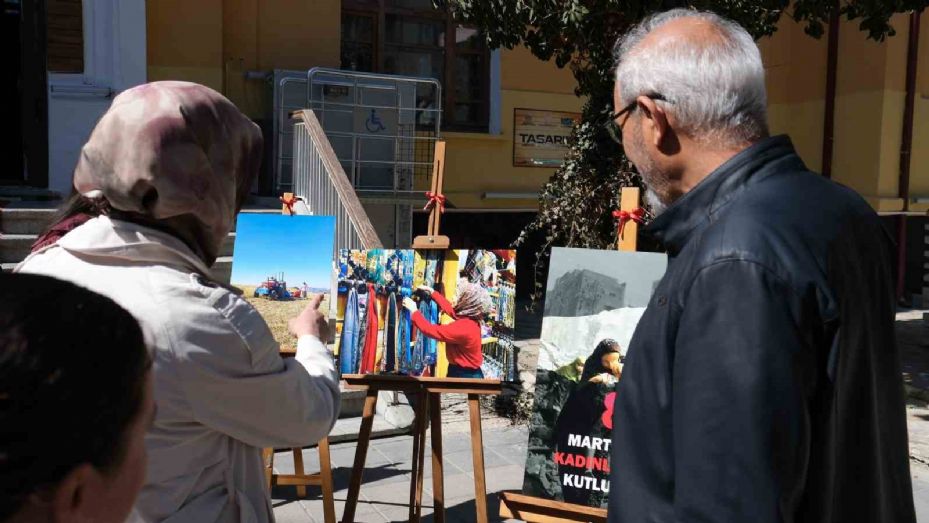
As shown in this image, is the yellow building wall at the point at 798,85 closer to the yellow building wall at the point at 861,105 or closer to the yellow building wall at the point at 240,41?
the yellow building wall at the point at 861,105

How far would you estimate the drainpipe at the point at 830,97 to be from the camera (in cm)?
1112

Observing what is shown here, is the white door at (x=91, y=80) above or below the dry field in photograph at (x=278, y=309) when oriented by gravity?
above

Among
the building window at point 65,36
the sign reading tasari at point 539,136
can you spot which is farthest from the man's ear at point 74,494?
the sign reading tasari at point 539,136

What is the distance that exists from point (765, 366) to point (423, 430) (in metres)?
2.44

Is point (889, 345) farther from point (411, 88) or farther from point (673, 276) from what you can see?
point (411, 88)

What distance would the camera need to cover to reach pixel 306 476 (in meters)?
3.78

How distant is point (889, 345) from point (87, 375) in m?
1.28

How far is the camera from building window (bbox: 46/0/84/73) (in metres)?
7.20

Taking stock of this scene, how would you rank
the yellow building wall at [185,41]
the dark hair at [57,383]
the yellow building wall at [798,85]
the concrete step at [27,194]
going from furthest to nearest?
the yellow building wall at [798,85] < the yellow building wall at [185,41] < the concrete step at [27,194] < the dark hair at [57,383]

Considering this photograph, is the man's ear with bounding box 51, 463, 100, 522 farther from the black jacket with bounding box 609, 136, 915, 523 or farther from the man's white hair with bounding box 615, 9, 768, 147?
the man's white hair with bounding box 615, 9, 768, 147

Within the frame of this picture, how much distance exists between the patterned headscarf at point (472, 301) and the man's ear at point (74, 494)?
269 cm

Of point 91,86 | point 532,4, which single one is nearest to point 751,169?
point 532,4

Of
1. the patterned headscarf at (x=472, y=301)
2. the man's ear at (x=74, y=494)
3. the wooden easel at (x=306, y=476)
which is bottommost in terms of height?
the wooden easel at (x=306, y=476)

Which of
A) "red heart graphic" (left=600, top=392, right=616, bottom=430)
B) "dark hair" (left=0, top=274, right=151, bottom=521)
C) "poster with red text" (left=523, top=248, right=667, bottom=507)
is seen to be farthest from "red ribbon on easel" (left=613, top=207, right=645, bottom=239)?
"dark hair" (left=0, top=274, right=151, bottom=521)
